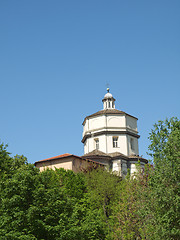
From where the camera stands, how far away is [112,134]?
176ft

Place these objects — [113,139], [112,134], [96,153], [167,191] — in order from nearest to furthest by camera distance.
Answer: [167,191], [96,153], [112,134], [113,139]

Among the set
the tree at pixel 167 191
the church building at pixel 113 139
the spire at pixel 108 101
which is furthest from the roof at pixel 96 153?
the tree at pixel 167 191

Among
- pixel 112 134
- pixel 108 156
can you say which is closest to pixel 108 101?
pixel 112 134

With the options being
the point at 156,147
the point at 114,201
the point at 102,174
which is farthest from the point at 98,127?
the point at 156,147

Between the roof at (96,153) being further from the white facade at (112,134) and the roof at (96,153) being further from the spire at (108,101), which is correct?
the spire at (108,101)

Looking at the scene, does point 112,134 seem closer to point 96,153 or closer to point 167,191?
point 96,153

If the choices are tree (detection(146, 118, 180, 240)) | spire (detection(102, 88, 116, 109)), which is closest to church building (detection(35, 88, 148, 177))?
spire (detection(102, 88, 116, 109))

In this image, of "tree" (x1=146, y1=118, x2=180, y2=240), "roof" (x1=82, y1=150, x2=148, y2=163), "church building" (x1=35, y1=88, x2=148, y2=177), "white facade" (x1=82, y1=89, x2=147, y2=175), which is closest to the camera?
"tree" (x1=146, y1=118, x2=180, y2=240)

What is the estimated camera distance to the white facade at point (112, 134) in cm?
5303

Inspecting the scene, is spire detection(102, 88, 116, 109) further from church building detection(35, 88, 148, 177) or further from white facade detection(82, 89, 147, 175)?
white facade detection(82, 89, 147, 175)

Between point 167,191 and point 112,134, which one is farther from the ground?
point 112,134

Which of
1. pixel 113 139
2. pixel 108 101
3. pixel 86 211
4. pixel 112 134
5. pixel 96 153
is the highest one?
pixel 108 101

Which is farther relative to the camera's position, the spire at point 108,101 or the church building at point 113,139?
the spire at point 108,101

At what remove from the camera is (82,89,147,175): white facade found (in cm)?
5303
